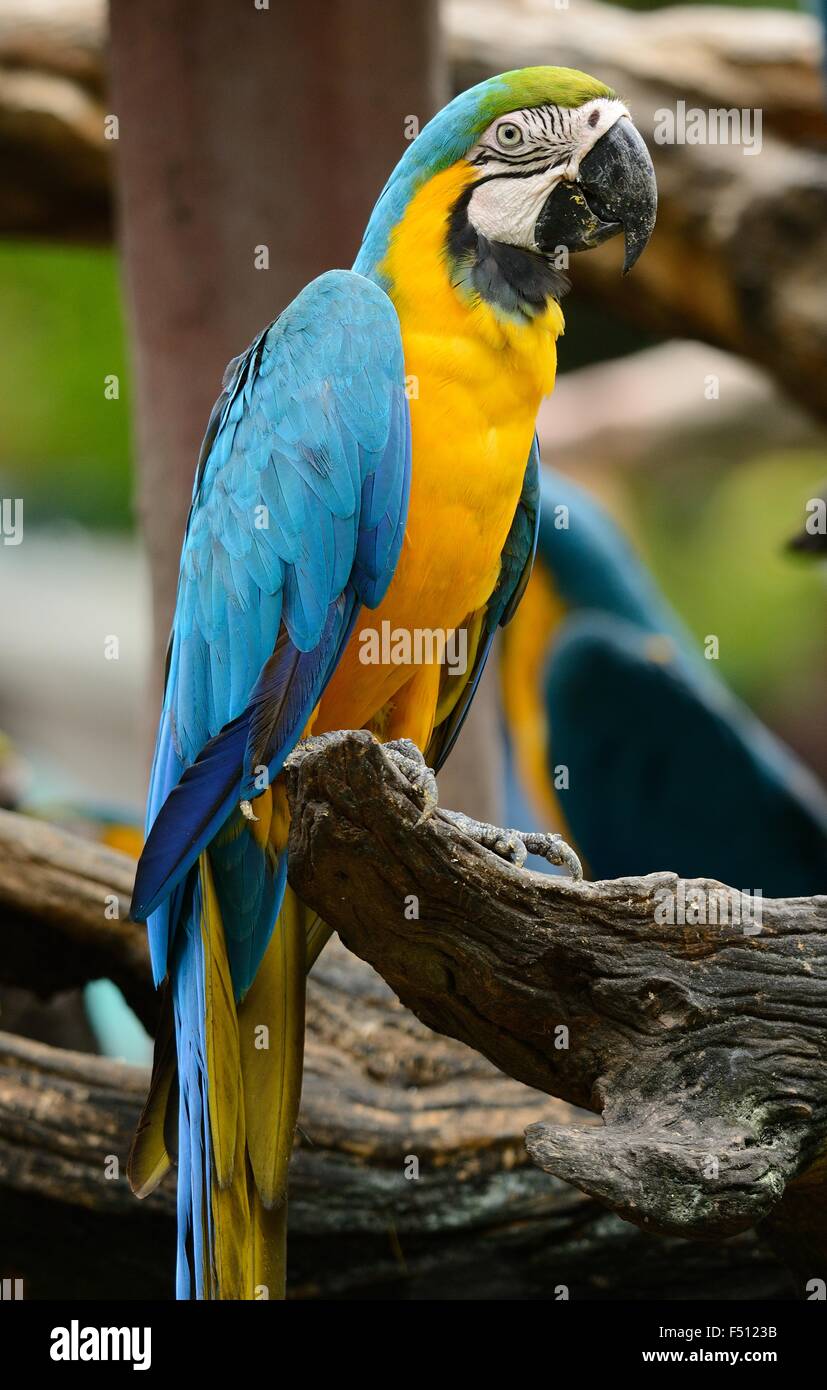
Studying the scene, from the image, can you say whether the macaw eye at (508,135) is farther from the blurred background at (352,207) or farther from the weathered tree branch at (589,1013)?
the blurred background at (352,207)

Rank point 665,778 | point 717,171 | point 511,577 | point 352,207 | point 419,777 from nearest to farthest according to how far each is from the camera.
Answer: point 419,777 → point 511,577 → point 352,207 → point 665,778 → point 717,171

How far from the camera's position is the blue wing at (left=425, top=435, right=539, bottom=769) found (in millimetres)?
1897

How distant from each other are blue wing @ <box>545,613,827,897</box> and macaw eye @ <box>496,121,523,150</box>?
75.5 inches

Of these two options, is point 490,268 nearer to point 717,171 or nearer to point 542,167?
point 542,167

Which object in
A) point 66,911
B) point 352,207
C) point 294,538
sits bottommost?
point 66,911

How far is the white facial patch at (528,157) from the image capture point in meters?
1.65

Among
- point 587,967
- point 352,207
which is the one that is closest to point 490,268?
point 587,967

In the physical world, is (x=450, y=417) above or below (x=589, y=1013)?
above

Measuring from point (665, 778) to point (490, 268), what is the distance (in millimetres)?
2086

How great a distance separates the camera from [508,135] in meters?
1.67

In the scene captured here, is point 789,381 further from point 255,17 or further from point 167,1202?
point 167,1202

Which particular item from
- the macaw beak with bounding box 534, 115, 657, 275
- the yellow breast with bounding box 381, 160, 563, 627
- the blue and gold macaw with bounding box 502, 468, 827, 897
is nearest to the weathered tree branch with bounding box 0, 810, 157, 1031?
the yellow breast with bounding box 381, 160, 563, 627
